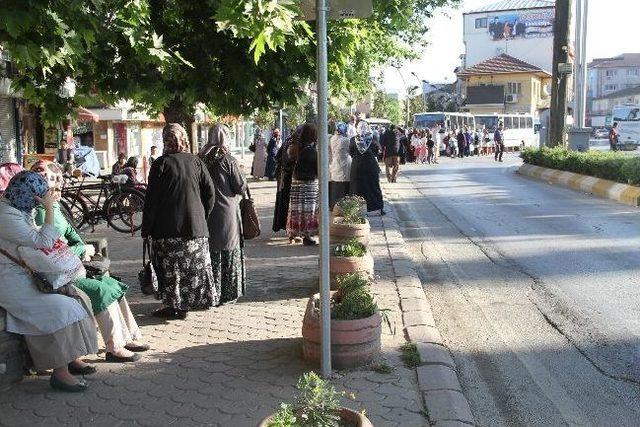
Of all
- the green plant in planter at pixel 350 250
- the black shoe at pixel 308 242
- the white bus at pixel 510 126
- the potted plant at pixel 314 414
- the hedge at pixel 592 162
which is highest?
the white bus at pixel 510 126

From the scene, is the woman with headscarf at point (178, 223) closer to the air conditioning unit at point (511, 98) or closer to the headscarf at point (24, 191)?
the headscarf at point (24, 191)

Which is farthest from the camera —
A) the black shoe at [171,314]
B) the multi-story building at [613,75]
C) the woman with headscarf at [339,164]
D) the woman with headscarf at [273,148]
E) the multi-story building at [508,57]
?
the multi-story building at [613,75]

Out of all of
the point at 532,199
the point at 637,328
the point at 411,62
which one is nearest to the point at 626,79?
the point at 411,62

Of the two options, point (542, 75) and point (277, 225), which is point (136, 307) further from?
point (542, 75)

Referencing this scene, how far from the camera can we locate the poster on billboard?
86938 mm

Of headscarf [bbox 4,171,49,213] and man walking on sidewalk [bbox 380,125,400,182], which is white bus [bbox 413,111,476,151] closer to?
man walking on sidewalk [bbox 380,125,400,182]

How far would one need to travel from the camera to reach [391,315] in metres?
6.30

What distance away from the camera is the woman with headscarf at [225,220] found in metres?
6.66

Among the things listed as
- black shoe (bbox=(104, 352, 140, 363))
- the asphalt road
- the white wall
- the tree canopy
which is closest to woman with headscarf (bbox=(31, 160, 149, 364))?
black shoe (bbox=(104, 352, 140, 363))

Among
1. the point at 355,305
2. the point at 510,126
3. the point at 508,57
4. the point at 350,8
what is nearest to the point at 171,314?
the point at 355,305

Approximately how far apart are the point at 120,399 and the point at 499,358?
2909 mm

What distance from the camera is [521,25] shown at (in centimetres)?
8856

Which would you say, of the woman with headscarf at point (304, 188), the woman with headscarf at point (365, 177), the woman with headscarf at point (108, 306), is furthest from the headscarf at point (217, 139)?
the woman with headscarf at point (365, 177)

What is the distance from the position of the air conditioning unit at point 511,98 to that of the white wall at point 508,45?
1607cm
